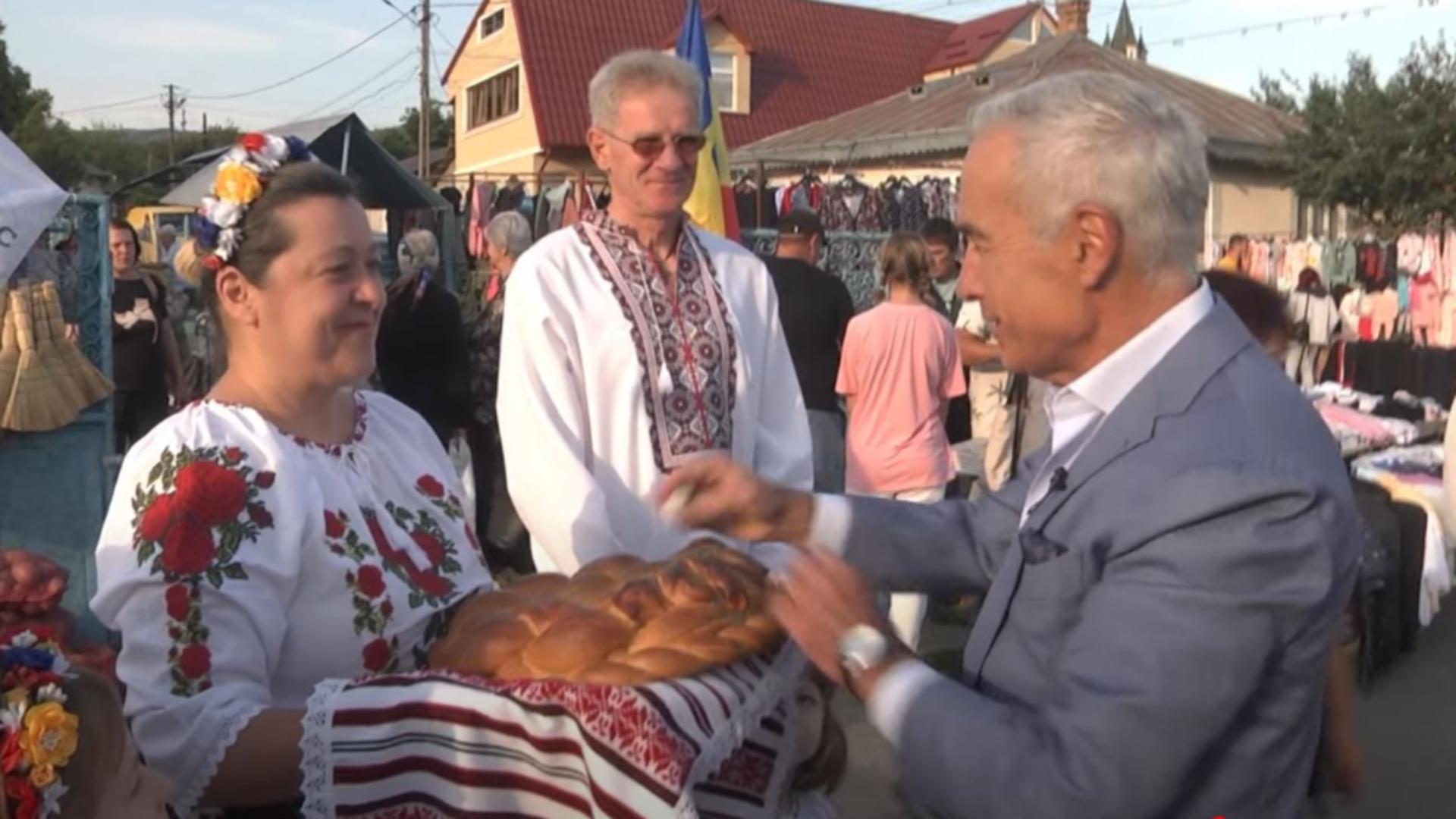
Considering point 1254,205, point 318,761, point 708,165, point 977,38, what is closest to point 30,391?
point 708,165

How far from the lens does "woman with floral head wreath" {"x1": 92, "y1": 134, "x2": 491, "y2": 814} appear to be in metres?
1.88

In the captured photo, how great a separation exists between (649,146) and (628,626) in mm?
1481

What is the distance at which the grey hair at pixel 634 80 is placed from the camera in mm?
2982

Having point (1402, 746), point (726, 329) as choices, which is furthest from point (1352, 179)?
point (726, 329)

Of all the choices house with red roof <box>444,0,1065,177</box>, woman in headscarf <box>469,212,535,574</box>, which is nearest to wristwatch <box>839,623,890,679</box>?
woman in headscarf <box>469,212,535,574</box>

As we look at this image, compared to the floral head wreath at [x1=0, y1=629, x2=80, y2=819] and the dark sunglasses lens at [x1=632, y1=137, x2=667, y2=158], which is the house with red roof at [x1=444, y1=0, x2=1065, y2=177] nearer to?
the dark sunglasses lens at [x1=632, y1=137, x2=667, y2=158]

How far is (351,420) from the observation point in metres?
2.33

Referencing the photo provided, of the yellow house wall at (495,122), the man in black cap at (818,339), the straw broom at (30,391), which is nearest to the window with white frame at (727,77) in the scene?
the yellow house wall at (495,122)

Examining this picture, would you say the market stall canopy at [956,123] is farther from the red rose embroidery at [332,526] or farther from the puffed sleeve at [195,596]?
the puffed sleeve at [195,596]

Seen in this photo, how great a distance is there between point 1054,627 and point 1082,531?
114 mm

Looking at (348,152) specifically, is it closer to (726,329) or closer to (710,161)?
(710,161)

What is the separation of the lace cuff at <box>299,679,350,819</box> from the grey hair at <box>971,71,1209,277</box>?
1.09m

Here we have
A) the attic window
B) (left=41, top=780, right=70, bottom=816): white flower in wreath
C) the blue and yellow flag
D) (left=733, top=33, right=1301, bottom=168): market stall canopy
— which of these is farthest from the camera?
the attic window

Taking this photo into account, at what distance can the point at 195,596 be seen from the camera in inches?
74.6
